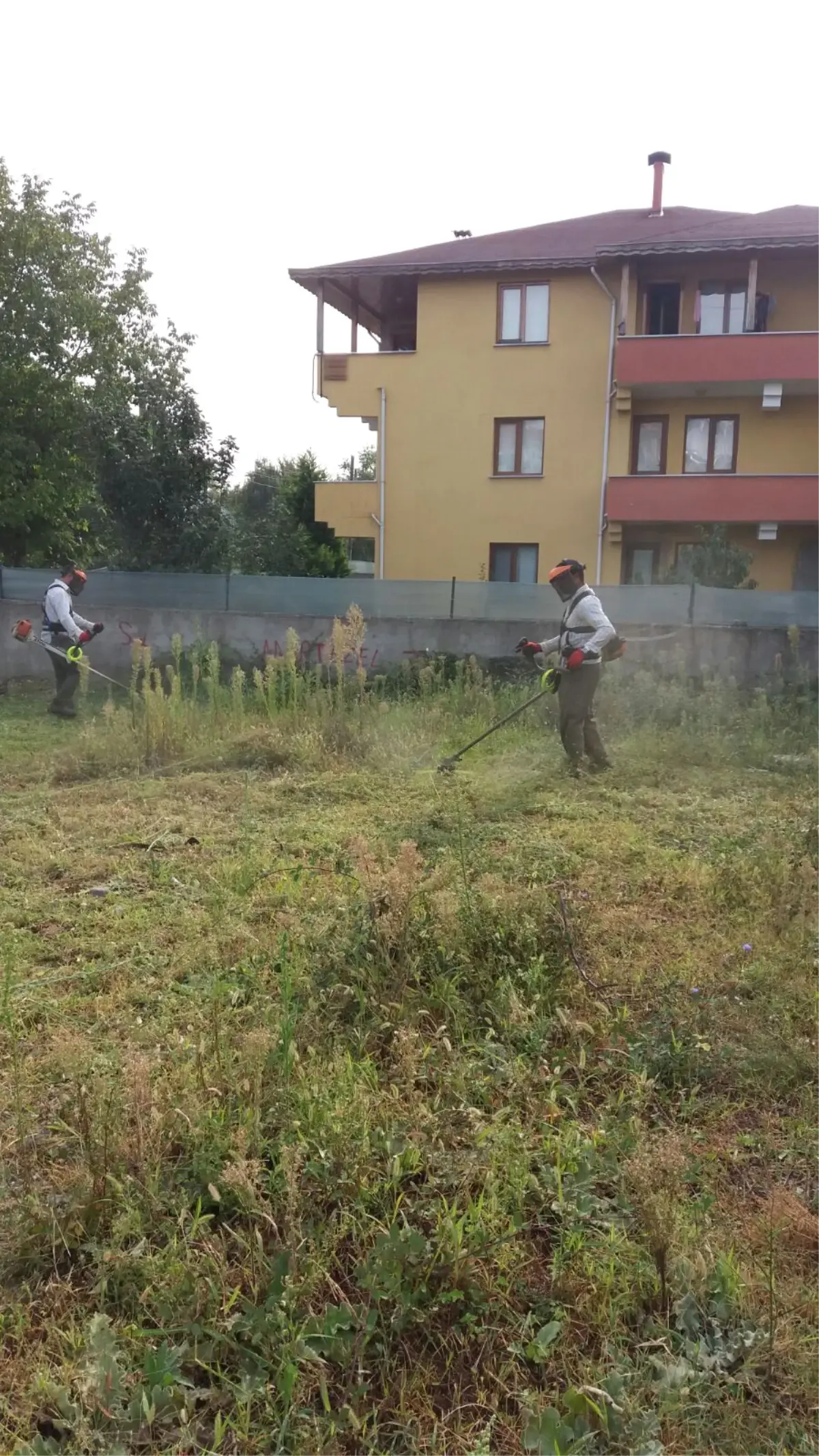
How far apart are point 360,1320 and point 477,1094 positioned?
33.8 inches

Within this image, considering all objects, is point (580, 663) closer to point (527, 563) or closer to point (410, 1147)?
point (410, 1147)

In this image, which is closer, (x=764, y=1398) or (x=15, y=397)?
(x=764, y=1398)

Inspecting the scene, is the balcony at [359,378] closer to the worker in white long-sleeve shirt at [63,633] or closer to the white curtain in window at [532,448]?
the white curtain in window at [532,448]

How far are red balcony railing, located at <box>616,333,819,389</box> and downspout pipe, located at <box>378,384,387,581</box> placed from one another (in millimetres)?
4923

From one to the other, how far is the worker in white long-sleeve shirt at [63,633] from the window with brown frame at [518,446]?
11916 mm

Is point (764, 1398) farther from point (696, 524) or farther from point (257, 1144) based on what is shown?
point (696, 524)

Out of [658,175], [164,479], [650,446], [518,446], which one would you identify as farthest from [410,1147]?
[658,175]

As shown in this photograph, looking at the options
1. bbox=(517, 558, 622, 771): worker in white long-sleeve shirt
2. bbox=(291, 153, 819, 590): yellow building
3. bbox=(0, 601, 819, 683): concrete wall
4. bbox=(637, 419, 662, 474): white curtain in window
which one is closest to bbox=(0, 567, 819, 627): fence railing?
bbox=(0, 601, 819, 683): concrete wall

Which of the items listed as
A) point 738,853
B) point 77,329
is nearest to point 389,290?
point 77,329

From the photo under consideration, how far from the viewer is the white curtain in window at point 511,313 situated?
19.7 m

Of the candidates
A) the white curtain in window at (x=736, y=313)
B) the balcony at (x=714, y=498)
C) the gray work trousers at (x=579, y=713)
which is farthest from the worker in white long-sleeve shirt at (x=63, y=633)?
the white curtain in window at (x=736, y=313)

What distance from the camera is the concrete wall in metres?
10.8

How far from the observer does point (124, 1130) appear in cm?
242

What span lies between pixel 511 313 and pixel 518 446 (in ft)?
8.90
